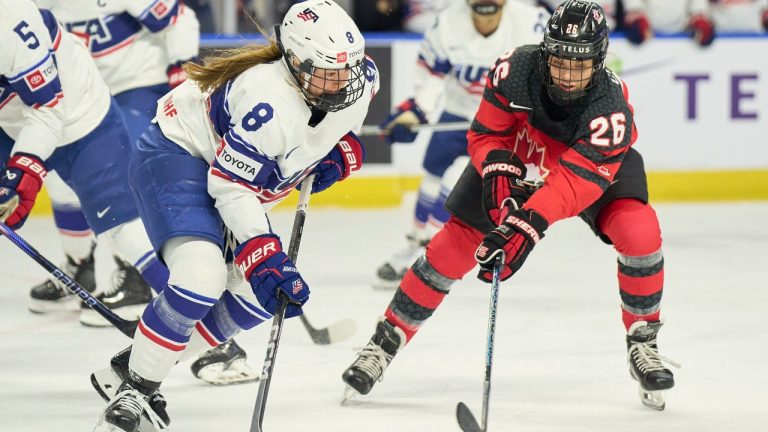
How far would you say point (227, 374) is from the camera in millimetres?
3715

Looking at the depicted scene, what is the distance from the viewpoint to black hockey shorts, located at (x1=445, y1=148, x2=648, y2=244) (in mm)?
3416

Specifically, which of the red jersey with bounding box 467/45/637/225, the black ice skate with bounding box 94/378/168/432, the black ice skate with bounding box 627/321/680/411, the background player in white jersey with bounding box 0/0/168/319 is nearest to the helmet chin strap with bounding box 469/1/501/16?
the background player in white jersey with bounding box 0/0/168/319

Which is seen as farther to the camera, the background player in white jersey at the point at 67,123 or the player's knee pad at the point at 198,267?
the background player in white jersey at the point at 67,123

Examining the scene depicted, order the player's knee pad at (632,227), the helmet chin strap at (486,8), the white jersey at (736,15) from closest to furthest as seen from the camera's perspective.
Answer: the player's knee pad at (632,227) → the helmet chin strap at (486,8) → the white jersey at (736,15)

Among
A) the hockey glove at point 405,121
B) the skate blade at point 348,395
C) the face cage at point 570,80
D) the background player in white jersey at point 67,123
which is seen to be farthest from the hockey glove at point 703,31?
the skate blade at point 348,395

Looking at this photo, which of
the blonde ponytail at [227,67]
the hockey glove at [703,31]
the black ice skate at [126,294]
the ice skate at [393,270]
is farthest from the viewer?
the hockey glove at [703,31]

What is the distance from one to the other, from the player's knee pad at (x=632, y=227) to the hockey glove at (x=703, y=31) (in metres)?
3.78

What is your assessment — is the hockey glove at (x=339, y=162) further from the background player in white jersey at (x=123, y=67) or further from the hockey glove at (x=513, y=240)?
the background player in white jersey at (x=123, y=67)

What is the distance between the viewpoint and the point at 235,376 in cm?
372

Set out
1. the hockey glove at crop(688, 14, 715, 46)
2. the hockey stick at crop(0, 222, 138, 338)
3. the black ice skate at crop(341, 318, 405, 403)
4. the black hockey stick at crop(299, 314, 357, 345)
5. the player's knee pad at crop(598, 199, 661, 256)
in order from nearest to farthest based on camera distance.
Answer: the player's knee pad at crop(598, 199, 661, 256), the black ice skate at crop(341, 318, 405, 403), the hockey stick at crop(0, 222, 138, 338), the black hockey stick at crop(299, 314, 357, 345), the hockey glove at crop(688, 14, 715, 46)

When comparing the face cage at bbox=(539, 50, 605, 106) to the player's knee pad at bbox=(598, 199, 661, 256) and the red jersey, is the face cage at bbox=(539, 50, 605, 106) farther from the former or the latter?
the player's knee pad at bbox=(598, 199, 661, 256)

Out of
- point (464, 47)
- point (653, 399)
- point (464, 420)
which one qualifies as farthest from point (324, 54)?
point (464, 47)

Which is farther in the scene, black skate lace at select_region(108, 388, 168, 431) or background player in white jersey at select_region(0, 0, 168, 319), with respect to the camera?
background player in white jersey at select_region(0, 0, 168, 319)

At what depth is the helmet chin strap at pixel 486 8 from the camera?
17.7 feet
